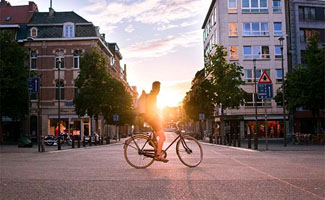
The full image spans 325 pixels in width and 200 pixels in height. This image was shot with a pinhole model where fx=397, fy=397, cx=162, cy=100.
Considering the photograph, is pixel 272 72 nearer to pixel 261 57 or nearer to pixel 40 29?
pixel 261 57

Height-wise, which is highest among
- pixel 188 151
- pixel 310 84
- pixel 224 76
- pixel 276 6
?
pixel 276 6

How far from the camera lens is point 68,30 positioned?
2028 inches

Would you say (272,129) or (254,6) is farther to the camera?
(254,6)

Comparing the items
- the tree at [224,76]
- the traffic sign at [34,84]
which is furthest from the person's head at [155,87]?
the tree at [224,76]

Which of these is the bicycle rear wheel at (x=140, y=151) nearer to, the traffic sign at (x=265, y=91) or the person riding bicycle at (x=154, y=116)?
the person riding bicycle at (x=154, y=116)

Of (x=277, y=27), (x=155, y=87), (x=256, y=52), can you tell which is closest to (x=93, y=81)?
(x=256, y=52)

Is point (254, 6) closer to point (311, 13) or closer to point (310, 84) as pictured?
point (311, 13)

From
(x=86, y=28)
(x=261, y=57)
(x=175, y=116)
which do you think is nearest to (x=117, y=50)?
(x=86, y=28)

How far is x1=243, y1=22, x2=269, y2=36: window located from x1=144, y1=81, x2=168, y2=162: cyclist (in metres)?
45.6

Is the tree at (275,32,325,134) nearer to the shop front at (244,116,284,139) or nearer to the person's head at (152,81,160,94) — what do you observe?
the shop front at (244,116,284,139)

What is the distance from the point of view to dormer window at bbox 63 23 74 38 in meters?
51.3

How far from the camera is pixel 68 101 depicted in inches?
1971

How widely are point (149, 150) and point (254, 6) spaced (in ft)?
156

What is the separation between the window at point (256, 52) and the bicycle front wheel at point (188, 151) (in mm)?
44645
